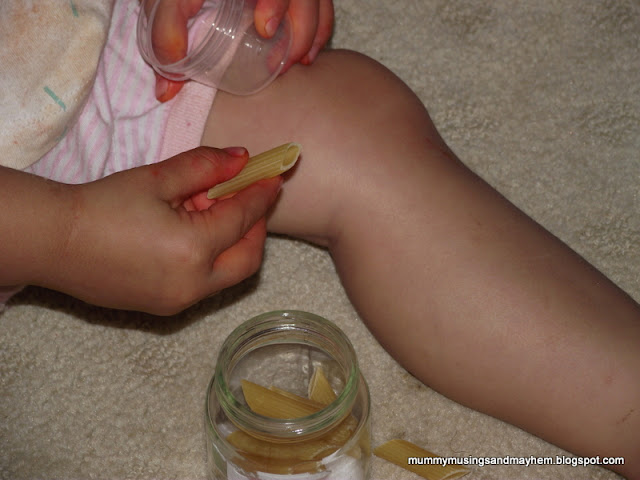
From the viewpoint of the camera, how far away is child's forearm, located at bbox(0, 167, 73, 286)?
2.50ft

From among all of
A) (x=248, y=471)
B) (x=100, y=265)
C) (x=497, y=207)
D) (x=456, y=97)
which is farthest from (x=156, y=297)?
(x=456, y=97)

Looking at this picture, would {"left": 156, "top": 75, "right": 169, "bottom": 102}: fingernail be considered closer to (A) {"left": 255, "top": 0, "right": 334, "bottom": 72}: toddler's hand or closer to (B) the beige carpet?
(A) {"left": 255, "top": 0, "right": 334, "bottom": 72}: toddler's hand

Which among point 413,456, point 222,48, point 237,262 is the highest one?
point 222,48

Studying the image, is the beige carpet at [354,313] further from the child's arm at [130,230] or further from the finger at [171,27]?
the finger at [171,27]

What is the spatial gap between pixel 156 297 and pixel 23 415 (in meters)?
0.20

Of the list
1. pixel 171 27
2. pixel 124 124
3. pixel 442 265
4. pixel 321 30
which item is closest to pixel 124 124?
pixel 124 124

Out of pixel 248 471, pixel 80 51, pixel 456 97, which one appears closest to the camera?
pixel 248 471

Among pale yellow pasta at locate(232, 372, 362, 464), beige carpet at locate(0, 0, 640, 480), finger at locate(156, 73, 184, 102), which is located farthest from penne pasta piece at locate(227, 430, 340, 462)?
finger at locate(156, 73, 184, 102)

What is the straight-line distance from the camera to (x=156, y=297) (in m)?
0.80

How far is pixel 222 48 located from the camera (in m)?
0.88

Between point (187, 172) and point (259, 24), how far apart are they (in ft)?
0.56

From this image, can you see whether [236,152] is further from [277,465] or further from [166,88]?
[277,465]

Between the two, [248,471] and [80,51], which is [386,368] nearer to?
[248,471]

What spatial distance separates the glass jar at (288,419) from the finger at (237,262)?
45 millimetres
